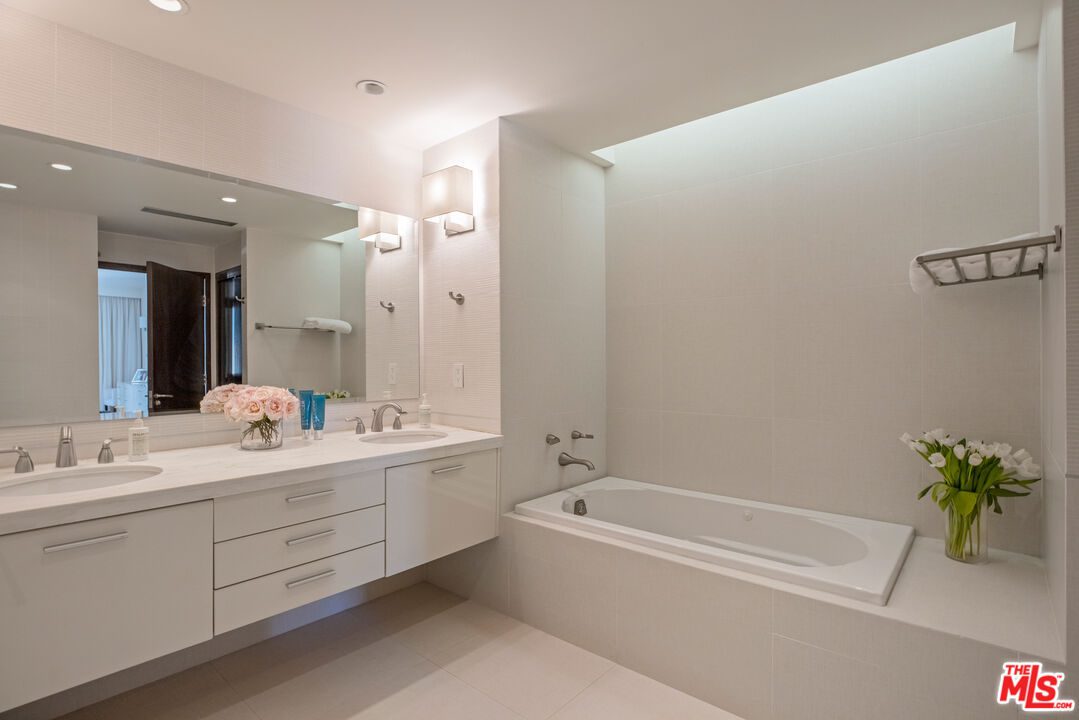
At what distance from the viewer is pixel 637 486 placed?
2973 millimetres

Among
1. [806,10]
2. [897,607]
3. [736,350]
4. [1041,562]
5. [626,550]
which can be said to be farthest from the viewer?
[736,350]

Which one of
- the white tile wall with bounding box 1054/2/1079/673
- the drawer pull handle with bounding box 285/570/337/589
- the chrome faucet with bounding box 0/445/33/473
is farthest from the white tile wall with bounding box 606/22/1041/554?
the chrome faucet with bounding box 0/445/33/473

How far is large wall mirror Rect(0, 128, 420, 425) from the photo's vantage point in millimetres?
1802

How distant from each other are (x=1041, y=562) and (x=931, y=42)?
1.94m

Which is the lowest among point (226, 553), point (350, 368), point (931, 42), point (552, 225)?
point (226, 553)

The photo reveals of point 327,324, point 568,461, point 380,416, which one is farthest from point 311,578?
point 568,461

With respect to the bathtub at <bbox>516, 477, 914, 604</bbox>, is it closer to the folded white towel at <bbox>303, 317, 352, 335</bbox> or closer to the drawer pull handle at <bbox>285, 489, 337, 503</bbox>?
the drawer pull handle at <bbox>285, 489, 337, 503</bbox>

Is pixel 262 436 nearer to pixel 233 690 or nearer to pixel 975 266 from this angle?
pixel 233 690

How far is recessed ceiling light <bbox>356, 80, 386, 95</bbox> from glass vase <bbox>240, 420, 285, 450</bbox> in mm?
1468

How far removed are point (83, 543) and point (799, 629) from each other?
2.08 metres

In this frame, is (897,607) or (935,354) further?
(935,354)

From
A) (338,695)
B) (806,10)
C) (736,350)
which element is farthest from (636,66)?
(338,695)

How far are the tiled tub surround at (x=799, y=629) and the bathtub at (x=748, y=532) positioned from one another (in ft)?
0.15

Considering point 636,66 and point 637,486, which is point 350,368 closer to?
point 637,486
